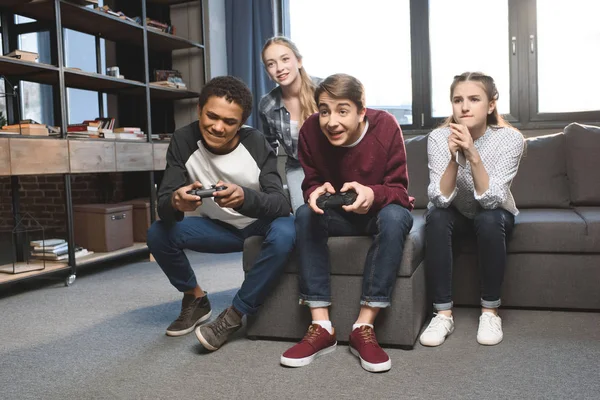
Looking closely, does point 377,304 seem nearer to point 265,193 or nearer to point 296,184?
point 265,193

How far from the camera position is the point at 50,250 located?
2975mm

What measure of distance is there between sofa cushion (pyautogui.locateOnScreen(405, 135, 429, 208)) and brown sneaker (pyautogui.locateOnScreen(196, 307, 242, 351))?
48.0 inches

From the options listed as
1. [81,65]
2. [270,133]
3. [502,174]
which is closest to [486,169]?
[502,174]

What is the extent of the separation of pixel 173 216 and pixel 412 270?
790 mm

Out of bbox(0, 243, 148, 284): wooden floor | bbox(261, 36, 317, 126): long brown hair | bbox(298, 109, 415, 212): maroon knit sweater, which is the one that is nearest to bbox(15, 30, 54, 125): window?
bbox(0, 243, 148, 284): wooden floor

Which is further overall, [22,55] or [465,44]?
[465,44]

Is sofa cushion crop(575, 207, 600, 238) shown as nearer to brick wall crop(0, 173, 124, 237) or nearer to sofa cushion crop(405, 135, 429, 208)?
sofa cushion crop(405, 135, 429, 208)

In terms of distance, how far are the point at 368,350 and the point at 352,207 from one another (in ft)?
1.32

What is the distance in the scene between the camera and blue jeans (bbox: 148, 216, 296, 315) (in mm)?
1804

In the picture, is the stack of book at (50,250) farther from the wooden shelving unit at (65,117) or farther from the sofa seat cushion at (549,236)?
the sofa seat cushion at (549,236)

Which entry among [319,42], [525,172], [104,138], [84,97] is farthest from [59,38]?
[525,172]

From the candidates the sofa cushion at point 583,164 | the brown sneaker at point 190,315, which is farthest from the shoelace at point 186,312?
the sofa cushion at point 583,164

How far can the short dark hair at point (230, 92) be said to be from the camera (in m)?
1.88

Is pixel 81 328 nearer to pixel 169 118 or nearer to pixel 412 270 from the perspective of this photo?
pixel 412 270
